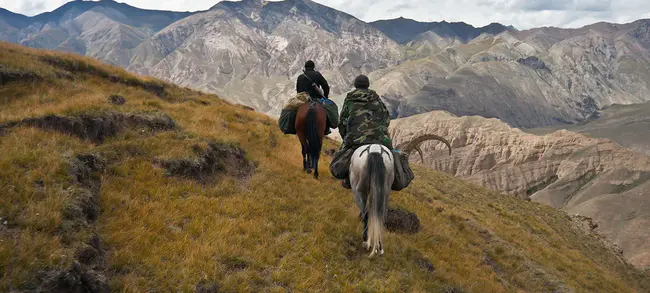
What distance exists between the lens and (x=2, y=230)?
15.1 feet

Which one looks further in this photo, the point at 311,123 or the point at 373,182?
the point at 311,123

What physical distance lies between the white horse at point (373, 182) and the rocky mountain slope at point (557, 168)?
92547 mm

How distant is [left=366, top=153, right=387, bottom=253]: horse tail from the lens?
22.7 feet

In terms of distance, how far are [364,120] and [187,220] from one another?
4156mm

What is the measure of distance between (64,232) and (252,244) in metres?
2.92

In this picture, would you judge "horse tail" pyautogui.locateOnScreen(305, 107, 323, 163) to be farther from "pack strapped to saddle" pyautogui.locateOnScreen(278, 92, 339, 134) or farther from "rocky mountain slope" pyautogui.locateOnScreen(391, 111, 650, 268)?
"rocky mountain slope" pyautogui.locateOnScreen(391, 111, 650, 268)

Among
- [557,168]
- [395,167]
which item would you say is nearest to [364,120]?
[395,167]

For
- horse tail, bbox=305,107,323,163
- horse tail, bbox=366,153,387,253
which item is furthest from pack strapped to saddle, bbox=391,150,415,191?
horse tail, bbox=305,107,323,163

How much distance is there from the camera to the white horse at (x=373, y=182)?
273 inches

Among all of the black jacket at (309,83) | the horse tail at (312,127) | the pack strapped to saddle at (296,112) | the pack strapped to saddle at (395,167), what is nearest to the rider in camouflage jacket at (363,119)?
the pack strapped to saddle at (395,167)

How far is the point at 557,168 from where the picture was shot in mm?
129875

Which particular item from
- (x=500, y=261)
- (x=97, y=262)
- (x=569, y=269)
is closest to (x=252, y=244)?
(x=97, y=262)

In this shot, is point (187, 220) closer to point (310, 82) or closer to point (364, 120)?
point (364, 120)

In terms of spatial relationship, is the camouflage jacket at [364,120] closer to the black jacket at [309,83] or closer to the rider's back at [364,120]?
the rider's back at [364,120]
